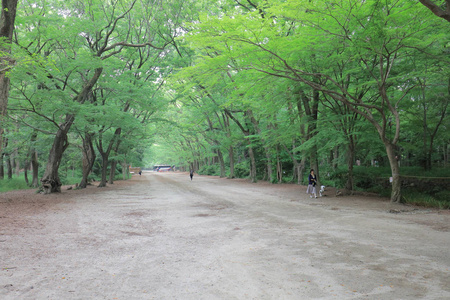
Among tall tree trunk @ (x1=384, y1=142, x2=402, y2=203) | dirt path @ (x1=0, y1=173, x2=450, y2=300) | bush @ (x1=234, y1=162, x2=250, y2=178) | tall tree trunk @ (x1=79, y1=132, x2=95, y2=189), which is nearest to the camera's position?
dirt path @ (x1=0, y1=173, x2=450, y2=300)

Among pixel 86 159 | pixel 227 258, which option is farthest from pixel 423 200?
pixel 86 159

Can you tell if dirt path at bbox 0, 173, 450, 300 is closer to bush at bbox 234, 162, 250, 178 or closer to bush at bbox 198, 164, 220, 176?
bush at bbox 234, 162, 250, 178

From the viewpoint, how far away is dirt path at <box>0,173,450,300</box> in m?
3.75

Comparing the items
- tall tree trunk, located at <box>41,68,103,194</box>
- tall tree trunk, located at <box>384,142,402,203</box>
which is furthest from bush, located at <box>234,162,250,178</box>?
tall tree trunk, located at <box>384,142,402,203</box>

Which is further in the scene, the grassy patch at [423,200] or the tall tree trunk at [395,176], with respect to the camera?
the tall tree trunk at [395,176]

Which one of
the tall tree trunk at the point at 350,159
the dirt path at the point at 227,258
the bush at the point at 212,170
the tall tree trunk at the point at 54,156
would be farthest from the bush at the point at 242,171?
the dirt path at the point at 227,258

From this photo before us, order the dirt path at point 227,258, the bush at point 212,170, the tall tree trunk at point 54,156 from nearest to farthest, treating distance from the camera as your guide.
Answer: the dirt path at point 227,258 < the tall tree trunk at point 54,156 < the bush at point 212,170

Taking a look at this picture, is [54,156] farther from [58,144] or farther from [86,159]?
[86,159]

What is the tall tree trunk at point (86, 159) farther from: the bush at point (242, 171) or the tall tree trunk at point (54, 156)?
the bush at point (242, 171)

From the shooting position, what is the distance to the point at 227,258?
202 inches

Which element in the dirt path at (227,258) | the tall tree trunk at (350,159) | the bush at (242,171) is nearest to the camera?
the dirt path at (227,258)

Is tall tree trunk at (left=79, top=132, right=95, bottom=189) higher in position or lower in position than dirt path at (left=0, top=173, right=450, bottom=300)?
higher

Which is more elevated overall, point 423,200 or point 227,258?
point 423,200

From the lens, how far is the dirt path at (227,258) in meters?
3.75
